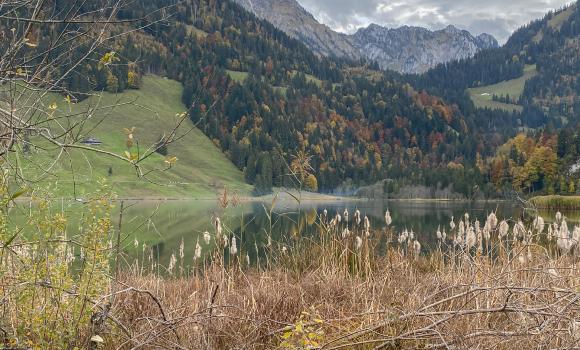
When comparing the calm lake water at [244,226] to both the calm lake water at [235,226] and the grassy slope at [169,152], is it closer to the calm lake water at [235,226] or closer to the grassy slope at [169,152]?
the calm lake water at [235,226]

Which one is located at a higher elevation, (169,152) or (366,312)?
(366,312)

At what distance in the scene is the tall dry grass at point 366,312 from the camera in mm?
3490

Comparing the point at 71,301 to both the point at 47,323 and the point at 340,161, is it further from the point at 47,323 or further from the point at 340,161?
the point at 340,161

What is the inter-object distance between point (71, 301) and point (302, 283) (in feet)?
9.24

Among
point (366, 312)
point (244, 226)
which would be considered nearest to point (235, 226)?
point (244, 226)

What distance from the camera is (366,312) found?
12.8ft

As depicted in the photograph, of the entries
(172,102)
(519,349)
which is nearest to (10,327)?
(519,349)

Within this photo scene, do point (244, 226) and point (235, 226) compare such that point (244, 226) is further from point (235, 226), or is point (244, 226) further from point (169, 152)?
Answer: point (169, 152)

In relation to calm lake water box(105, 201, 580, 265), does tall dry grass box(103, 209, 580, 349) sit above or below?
above

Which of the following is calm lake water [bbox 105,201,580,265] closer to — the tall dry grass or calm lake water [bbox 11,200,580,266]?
calm lake water [bbox 11,200,580,266]

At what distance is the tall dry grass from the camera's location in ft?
11.5

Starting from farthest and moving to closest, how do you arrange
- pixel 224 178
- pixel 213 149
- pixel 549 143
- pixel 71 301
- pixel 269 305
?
pixel 213 149 < pixel 224 178 < pixel 549 143 < pixel 269 305 < pixel 71 301

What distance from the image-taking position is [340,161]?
557ft

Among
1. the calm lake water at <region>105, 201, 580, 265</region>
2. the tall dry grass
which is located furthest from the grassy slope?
the tall dry grass
